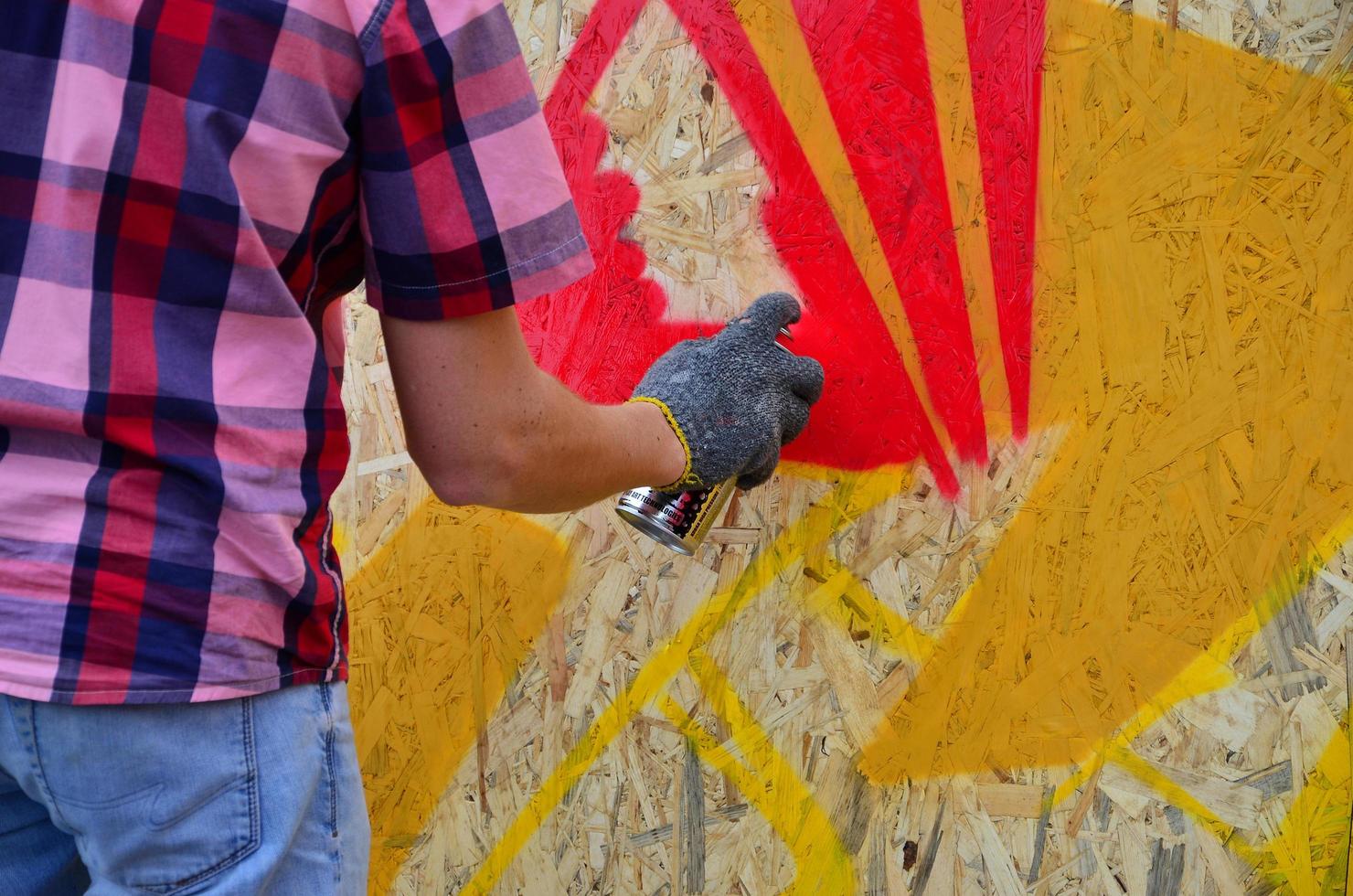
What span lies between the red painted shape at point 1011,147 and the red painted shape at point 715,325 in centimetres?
16

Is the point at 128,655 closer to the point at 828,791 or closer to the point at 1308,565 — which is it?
the point at 828,791

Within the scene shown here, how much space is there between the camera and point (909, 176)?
1.52 m

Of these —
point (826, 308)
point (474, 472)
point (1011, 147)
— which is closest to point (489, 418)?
point (474, 472)

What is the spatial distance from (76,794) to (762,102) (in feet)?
4.00

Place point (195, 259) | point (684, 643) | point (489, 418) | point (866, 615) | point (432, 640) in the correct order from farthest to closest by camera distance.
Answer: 1. point (432, 640)
2. point (684, 643)
3. point (866, 615)
4. point (489, 418)
5. point (195, 259)

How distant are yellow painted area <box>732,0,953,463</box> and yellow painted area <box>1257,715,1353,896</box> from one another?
1.95ft

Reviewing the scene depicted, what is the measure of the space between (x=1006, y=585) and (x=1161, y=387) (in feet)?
1.06

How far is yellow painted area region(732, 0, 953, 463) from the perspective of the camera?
1.53 meters

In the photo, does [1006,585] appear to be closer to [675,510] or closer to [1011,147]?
[675,510]

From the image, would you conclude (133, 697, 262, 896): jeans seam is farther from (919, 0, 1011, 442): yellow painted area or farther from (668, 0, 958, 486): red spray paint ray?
(919, 0, 1011, 442): yellow painted area

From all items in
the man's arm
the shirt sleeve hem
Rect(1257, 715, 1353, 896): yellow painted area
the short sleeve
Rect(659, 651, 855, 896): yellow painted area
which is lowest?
Rect(659, 651, 855, 896): yellow painted area

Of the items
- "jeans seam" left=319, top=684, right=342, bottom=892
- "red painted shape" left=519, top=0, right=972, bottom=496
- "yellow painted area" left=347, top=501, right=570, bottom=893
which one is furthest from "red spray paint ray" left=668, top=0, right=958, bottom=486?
"jeans seam" left=319, top=684, right=342, bottom=892

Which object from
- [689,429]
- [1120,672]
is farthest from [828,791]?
[689,429]

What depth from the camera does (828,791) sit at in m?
1.60
